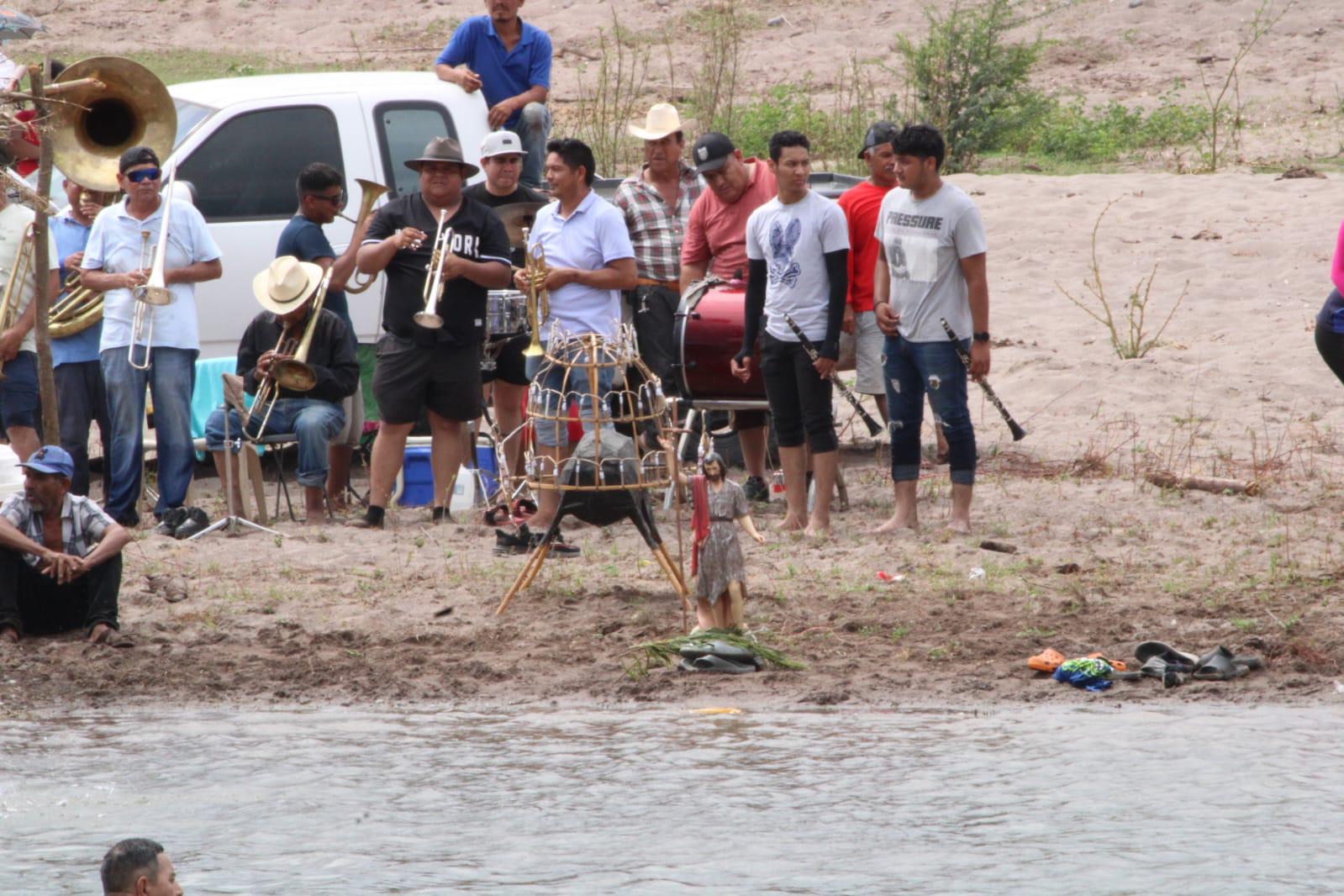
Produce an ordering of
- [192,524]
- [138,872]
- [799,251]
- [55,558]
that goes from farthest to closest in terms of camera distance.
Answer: [192,524]
[799,251]
[55,558]
[138,872]

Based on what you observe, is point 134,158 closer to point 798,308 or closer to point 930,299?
point 798,308

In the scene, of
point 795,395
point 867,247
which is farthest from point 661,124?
Answer: point 795,395

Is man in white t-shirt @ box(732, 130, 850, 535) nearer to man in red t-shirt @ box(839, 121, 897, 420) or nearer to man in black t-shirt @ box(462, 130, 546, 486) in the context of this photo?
man in red t-shirt @ box(839, 121, 897, 420)

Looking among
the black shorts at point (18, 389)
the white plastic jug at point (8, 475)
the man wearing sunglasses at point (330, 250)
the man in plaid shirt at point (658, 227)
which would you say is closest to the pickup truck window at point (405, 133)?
the man wearing sunglasses at point (330, 250)

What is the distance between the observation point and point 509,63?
1123cm

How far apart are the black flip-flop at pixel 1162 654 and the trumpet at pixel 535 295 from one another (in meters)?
3.13

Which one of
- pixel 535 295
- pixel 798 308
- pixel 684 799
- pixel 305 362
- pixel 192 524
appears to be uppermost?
pixel 535 295

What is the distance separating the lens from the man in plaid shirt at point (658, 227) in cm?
1012

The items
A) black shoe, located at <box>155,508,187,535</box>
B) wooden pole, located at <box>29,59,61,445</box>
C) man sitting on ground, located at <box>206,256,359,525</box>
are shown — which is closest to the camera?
wooden pole, located at <box>29,59,61,445</box>

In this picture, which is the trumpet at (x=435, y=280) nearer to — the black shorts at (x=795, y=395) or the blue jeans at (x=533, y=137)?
the black shorts at (x=795, y=395)

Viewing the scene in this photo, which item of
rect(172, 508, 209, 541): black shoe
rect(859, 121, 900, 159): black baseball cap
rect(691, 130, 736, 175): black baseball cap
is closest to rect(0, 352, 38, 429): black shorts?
rect(172, 508, 209, 541): black shoe

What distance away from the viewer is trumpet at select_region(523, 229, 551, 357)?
8.88 meters

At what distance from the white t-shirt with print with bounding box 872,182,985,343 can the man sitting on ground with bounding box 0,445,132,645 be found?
3.77 metres

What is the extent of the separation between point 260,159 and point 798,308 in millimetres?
3448
